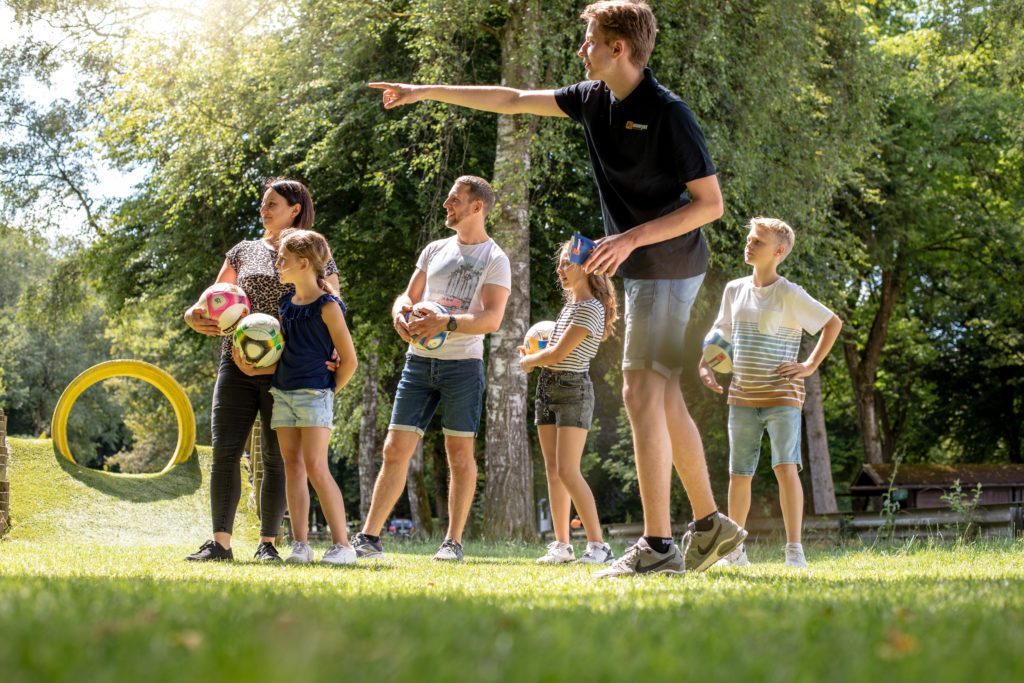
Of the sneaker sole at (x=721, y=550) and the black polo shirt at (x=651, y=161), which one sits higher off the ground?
the black polo shirt at (x=651, y=161)

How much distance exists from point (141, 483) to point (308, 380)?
17.8 ft

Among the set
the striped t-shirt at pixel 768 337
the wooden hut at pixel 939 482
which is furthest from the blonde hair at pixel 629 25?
the wooden hut at pixel 939 482

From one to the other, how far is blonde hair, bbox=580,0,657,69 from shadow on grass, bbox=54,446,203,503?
752cm

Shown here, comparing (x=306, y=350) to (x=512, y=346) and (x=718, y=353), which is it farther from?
(x=512, y=346)

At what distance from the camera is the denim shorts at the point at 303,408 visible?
22.4 ft

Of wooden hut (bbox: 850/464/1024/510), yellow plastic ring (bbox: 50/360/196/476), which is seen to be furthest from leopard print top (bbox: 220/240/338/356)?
wooden hut (bbox: 850/464/1024/510)

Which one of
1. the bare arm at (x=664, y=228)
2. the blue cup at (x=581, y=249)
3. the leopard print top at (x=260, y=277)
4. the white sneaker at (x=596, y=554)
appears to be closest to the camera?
the bare arm at (x=664, y=228)

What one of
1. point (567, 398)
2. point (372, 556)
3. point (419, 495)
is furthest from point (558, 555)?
point (419, 495)

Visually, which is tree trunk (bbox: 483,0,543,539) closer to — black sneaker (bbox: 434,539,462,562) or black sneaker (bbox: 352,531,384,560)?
black sneaker (bbox: 434,539,462,562)

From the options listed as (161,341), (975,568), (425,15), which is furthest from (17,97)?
(975,568)

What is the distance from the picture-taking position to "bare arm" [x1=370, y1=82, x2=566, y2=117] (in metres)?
6.08

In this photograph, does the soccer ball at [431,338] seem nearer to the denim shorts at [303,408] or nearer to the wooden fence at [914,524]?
the denim shorts at [303,408]

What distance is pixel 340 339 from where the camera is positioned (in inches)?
272

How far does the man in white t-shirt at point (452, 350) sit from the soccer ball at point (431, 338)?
0.12 ft
